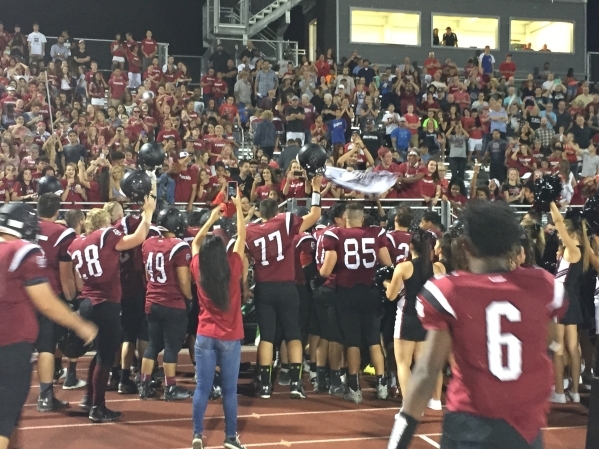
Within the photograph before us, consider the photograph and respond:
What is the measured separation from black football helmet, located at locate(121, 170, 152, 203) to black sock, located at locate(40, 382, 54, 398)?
1941mm

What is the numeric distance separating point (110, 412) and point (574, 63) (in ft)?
69.3

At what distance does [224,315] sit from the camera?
17.7 ft

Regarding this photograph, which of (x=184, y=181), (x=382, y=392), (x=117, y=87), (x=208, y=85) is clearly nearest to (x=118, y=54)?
(x=117, y=87)

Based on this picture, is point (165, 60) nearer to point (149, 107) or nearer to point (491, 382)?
point (149, 107)

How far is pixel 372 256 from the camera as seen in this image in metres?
7.36

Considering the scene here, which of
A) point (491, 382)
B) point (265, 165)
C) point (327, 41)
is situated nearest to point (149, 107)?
point (265, 165)

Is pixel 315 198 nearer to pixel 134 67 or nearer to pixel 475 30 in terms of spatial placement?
pixel 134 67

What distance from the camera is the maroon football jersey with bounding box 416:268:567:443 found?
2.67 m

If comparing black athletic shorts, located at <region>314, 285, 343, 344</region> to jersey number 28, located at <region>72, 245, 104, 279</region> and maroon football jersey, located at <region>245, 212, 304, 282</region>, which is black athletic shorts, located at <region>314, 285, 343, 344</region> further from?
jersey number 28, located at <region>72, 245, 104, 279</region>

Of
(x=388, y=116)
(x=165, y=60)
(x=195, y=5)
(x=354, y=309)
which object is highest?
(x=195, y=5)

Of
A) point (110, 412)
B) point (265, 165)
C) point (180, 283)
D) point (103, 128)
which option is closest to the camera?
point (110, 412)

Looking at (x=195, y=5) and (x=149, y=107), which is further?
(x=195, y=5)

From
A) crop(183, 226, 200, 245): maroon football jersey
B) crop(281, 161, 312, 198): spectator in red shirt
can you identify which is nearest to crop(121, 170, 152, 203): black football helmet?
crop(183, 226, 200, 245): maroon football jersey

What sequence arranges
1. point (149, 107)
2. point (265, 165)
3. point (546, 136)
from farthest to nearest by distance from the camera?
1. point (546, 136)
2. point (149, 107)
3. point (265, 165)
